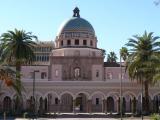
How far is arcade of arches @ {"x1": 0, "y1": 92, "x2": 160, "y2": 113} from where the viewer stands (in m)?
64.8

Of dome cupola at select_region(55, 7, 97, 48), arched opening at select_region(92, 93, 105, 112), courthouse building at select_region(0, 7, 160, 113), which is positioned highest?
dome cupola at select_region(55, 7, 97, 48)

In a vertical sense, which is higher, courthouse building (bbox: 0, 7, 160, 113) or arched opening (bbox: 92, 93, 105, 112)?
courthouse building (bbox: 0, 7, 160, 113)

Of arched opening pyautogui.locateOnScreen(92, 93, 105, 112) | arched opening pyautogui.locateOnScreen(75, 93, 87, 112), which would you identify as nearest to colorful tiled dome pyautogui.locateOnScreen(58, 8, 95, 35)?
arched opening pyautogui.locateOnScreen(75, 93, 87, 112)

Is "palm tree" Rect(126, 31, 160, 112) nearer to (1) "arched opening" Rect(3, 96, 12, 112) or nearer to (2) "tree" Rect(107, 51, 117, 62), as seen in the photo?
(1) "arched opening" Rect(3, 96, 12, 112)

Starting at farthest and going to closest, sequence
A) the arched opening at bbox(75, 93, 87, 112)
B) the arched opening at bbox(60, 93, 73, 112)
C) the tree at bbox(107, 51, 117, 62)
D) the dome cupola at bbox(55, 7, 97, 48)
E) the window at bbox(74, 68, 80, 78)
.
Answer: the tree at bbox(107, 51, 117, 62), the dome cupola at bbox(55, 7, 97, 48), the window at bbox(74, 68, 80, 78), the arched opening at bbox(75, 93, 87, 112), the arched opening at bbox(60, 93, 73, 112)

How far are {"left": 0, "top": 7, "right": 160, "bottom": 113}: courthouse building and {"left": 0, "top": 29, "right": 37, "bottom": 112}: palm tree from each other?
619 centimetres

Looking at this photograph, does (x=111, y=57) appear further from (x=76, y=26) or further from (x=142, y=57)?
(x=142, y=57)

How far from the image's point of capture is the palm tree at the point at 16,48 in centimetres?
5883

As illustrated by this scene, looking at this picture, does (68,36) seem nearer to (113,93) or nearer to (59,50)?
(59,50)

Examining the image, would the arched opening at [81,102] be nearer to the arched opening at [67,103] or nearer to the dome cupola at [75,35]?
the arched opening at [67,103]

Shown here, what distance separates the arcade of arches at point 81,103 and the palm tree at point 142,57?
615 cm

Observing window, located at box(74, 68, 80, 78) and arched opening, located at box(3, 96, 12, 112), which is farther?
window, located at box(74, 68, 80, 78)

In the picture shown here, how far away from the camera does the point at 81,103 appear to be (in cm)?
7531

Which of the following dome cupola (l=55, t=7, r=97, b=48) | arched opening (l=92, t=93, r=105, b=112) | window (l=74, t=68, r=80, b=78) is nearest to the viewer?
arched opening (l=92, t=93, r=105, b=112)
